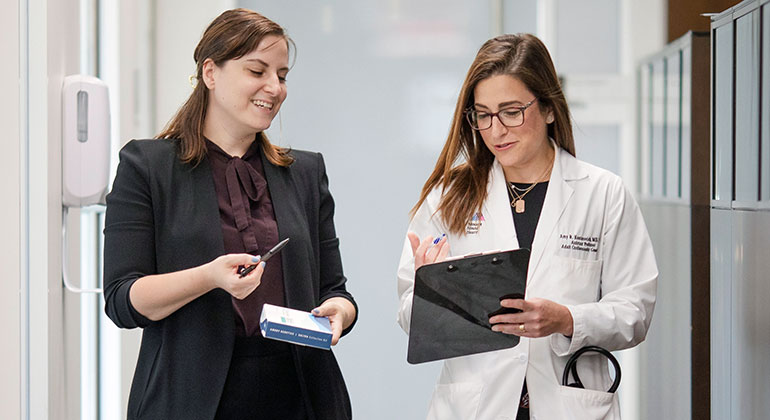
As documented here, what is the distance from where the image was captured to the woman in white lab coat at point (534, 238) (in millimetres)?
1749

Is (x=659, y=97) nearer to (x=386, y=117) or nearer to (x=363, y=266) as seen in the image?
(x=386, y=117)

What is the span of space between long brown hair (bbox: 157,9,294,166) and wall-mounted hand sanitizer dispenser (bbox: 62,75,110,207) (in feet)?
1.69

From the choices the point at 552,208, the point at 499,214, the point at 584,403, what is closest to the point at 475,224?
the point at 499,214

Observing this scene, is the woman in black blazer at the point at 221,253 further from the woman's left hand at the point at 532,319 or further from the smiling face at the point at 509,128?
the smiling face at the point at 509,128

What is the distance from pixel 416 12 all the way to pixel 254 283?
8.77 feet

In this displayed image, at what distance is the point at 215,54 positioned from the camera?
1.74m

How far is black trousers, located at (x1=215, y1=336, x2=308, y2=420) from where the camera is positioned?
5.40ft

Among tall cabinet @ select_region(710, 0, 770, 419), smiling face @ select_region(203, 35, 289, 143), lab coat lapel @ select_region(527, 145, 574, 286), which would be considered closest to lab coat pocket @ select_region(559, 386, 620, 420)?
lab coat lapel @ select_region(527, 145, 574, 286)

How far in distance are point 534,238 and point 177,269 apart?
2.50 feet

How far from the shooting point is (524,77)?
1.87 metres

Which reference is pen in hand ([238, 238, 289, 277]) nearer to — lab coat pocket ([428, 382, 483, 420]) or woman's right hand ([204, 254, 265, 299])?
woman's right hand ([204, 254, 265, 299])

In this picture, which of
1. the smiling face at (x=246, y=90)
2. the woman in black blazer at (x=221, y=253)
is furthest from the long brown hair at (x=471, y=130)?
the smiling face at (x=246, y=90)

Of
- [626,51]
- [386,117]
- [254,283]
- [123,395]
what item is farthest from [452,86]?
[254,283]

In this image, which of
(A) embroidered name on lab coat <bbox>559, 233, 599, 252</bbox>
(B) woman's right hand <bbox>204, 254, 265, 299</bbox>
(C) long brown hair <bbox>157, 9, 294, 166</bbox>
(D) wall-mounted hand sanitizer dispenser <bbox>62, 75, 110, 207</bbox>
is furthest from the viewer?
(D) wall-mounted hand sanitizer dispenser <bbox>62, 75, 110, 207</bbox>
